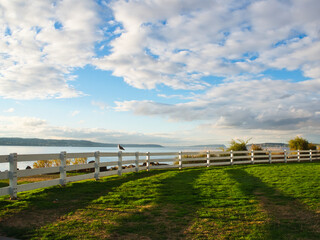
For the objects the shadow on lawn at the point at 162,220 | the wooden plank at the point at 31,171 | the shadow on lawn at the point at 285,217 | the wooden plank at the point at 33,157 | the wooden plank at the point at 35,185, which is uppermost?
the wooden plank at the point at 33,157

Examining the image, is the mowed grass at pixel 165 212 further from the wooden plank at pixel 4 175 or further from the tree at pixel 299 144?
the tree at pixel 299 144

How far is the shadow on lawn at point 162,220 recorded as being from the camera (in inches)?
224

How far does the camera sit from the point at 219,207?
7887 mm

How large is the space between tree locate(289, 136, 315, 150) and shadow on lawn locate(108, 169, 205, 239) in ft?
92.8

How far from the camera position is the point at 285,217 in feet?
22.8

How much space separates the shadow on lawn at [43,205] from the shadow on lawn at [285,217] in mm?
4964

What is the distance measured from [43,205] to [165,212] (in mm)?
3568

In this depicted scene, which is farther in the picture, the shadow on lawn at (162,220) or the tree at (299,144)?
the tree at (299,144)

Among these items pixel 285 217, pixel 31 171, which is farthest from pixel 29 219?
pixel 285 217

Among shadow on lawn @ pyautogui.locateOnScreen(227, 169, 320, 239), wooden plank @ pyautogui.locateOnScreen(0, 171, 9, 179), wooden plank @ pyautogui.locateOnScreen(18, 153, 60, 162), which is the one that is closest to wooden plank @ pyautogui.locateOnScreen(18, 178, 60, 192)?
wooden plank @ pyautogui.locateOnScreen(0, 171, 9, 179)

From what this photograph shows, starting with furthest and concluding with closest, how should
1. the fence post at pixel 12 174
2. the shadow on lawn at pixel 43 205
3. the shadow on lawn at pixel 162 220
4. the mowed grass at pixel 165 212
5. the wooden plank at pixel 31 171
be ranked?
the wooden plank at pixel 31 171 → the fence post at pixel 12 174 → the shadow on lawn at pixel 43 205 → the mowed grass at pixel 165 212 → the shadow on lawn at pixel 162 220

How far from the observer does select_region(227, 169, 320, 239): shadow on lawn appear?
575cm

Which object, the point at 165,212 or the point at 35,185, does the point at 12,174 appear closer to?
the point at 35,185

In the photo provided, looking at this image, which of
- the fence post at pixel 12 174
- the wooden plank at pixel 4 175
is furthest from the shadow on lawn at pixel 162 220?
the wooden plank at pixel 4 175
